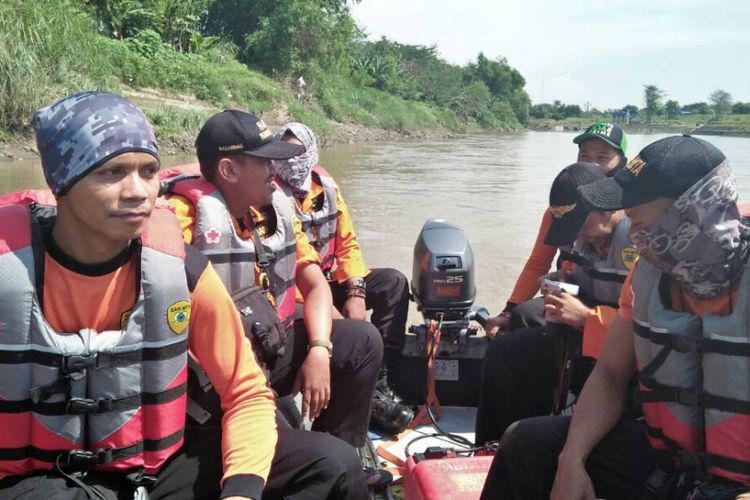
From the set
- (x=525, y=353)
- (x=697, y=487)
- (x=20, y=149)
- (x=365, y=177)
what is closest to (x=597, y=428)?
(x=697, y=487)

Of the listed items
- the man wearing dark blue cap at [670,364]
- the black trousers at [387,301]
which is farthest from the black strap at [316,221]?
the man wearing dark blue cap at [670,364]

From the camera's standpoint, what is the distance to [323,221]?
132 inches

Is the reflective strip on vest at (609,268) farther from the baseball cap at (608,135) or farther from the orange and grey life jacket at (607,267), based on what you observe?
the baseball cap at (608,135)

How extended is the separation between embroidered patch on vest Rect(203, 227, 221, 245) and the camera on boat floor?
4.22 ft

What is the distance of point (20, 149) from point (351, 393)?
409 inches

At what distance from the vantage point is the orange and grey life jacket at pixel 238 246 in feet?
7.19

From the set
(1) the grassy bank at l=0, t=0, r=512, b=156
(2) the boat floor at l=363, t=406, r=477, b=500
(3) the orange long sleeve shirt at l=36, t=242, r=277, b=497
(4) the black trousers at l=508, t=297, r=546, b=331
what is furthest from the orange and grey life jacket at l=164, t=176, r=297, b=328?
(1) the grassy bank at l=0, t=0, r=512, b=156

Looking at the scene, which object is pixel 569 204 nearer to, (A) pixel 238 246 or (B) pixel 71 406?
(A) pixel 238 246

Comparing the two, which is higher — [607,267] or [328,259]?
[607,267]

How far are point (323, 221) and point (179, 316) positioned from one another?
1780mm

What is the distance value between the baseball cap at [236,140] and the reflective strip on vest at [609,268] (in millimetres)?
1162

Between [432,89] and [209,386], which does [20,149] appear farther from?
[432,89]

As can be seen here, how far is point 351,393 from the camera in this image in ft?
8.15

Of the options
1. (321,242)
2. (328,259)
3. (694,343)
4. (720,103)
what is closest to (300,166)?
(321,242)
